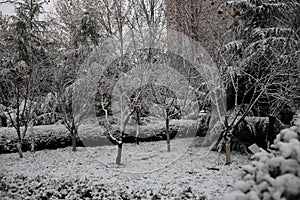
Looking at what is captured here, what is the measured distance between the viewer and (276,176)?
133 centimetres

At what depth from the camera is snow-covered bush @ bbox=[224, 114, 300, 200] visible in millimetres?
1237

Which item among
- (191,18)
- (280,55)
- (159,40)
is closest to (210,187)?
(280,55)

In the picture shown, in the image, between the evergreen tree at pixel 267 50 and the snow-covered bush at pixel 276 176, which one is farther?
the evergreen tree at pixel 267 50

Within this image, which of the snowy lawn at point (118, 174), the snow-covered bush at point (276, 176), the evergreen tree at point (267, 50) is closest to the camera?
the snow-covered bush at point (276, 176)

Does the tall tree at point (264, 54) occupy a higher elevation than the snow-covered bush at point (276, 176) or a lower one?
higher

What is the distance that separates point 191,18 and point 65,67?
495 centimetres

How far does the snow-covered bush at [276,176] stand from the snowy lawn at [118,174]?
290 cm

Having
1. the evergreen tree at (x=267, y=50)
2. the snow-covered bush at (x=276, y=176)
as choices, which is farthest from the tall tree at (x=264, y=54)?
the snow-covered bush at (x=276, y=176)

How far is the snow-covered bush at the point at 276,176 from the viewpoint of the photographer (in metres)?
1.24

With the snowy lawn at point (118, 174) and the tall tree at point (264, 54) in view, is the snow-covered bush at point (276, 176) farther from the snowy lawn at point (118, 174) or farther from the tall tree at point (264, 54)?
the tall tree at point (264, 54)

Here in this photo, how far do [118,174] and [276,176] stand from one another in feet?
14.6

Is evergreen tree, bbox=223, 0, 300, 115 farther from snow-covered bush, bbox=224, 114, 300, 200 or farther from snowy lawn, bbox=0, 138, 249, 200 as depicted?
snow-covered bush, bbox=224, 114, 300, 200

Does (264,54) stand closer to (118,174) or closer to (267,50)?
(267,50)

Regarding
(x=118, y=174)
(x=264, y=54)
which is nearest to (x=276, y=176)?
(x=118, y=174)
